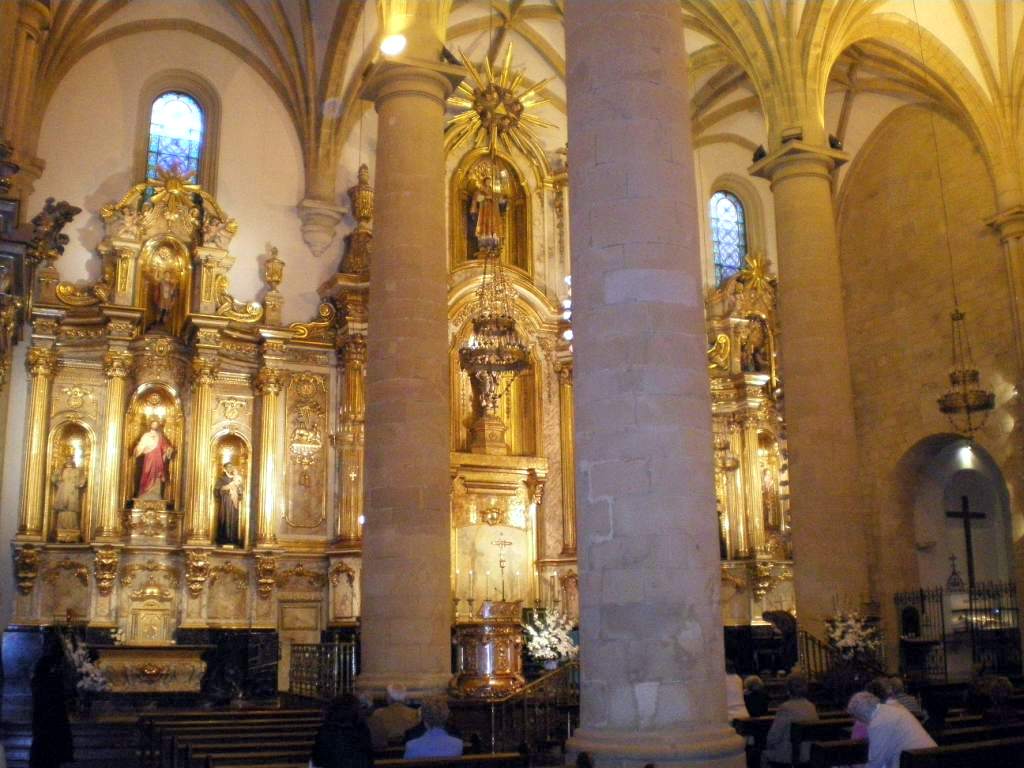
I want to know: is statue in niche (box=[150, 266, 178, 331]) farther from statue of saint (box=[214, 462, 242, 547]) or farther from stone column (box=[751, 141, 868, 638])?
stone column (box=[751, 141, 868, 638])

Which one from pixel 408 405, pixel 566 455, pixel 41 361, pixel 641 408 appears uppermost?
pixel 41 361

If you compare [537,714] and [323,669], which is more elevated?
[323,669]

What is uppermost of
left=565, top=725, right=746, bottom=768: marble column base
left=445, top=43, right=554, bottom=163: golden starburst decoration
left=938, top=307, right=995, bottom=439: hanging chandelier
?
left=445, top=43, right=554, bottom=163: golden starburst decoration

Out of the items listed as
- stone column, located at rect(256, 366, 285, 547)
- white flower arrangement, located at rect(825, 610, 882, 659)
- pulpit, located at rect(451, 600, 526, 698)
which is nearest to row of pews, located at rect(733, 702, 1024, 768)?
pulpit, located at rect(451, 600, 526, 698)

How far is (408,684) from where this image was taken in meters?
11.6

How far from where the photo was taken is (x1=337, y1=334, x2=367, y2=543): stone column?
19516 mm

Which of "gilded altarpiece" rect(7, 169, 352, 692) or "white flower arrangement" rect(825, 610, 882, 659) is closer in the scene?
"white flower arrangement" rect(825, 610, 882, 659)

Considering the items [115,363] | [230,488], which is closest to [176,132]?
[115,363]

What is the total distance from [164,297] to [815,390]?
11080 mm

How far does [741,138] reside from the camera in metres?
25.7

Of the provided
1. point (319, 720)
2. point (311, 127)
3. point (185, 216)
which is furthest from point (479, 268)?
point (319, 720)

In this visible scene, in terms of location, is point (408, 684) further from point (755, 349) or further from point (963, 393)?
point (755, 349)

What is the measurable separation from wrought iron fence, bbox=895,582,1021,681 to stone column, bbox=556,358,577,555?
624 cm

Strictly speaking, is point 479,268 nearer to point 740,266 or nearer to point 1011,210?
point 740,266
